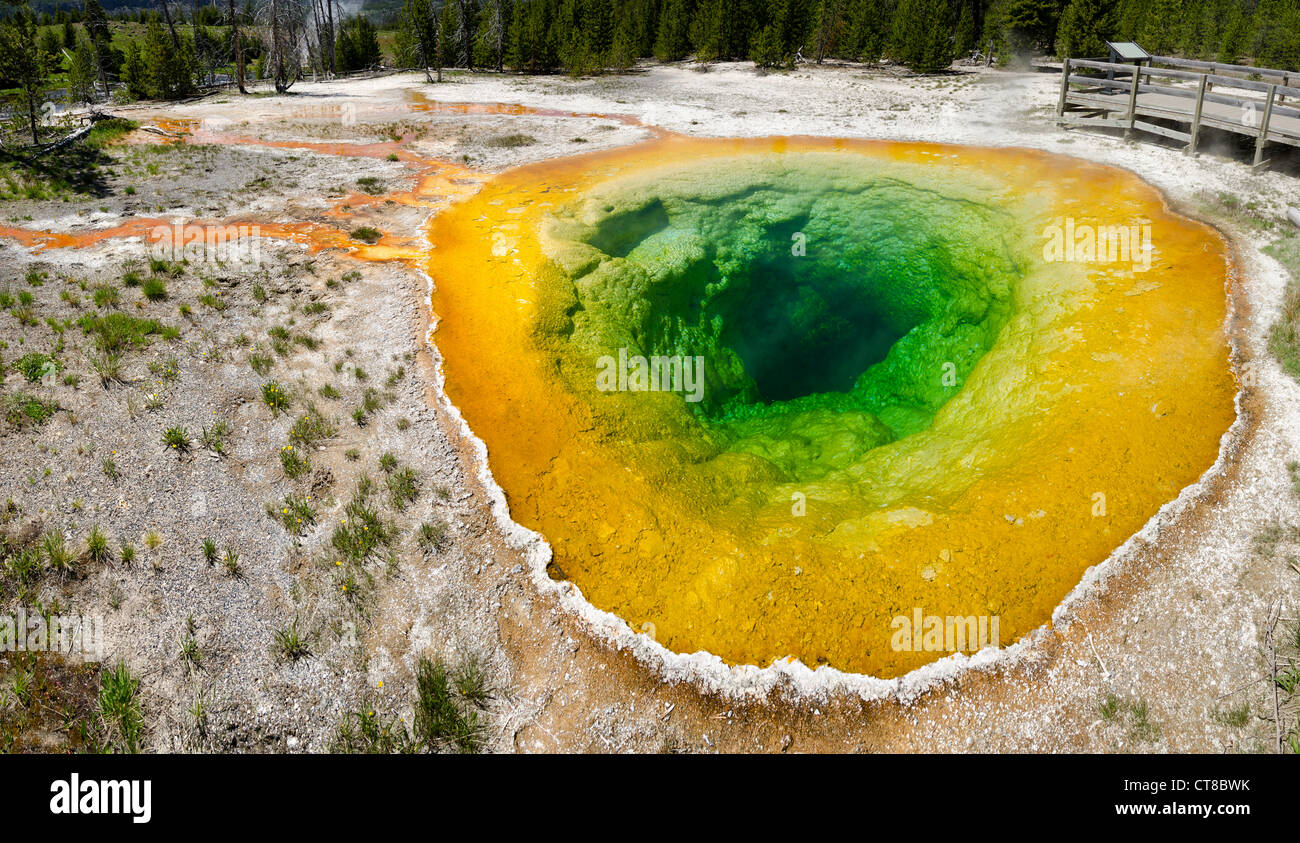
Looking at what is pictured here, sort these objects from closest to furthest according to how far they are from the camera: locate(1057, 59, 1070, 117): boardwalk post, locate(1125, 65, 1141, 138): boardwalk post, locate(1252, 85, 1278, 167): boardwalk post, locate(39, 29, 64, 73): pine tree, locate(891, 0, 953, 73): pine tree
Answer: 1. locate(1252, 85, 1278, 167): boardwalk post
2. locate(1125, 65, 1141, 138): boardwalk post
3. locate(1057, 59, 1070, 117): boardwalk post
4. locate(891, 0, 953, 73): pine tree
5. locate(39, 29, 64, 73): pine tree

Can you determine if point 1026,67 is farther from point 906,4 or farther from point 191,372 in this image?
point 191,372

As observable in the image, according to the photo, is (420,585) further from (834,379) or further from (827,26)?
(827,26)

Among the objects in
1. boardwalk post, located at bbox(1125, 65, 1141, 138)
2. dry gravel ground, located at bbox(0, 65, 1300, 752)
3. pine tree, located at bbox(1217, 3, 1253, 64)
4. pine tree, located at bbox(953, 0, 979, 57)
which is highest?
A: pine tree, located at bbox(953, 0, 979, 57)

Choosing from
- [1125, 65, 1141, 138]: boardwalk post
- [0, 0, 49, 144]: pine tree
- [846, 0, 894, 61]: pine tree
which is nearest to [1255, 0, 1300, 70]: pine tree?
[1125, 65, 1141, 138]: boardwalk post

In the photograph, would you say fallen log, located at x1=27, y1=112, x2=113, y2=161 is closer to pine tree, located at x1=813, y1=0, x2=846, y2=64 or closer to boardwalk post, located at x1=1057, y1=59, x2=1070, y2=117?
boardwalk post, located at x1=1057, y1=59, x2=1070, y2=117

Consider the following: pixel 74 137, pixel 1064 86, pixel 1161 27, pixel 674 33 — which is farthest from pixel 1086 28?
pixel 74 137

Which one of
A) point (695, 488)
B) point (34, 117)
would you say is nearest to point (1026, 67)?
point (695, 488)
